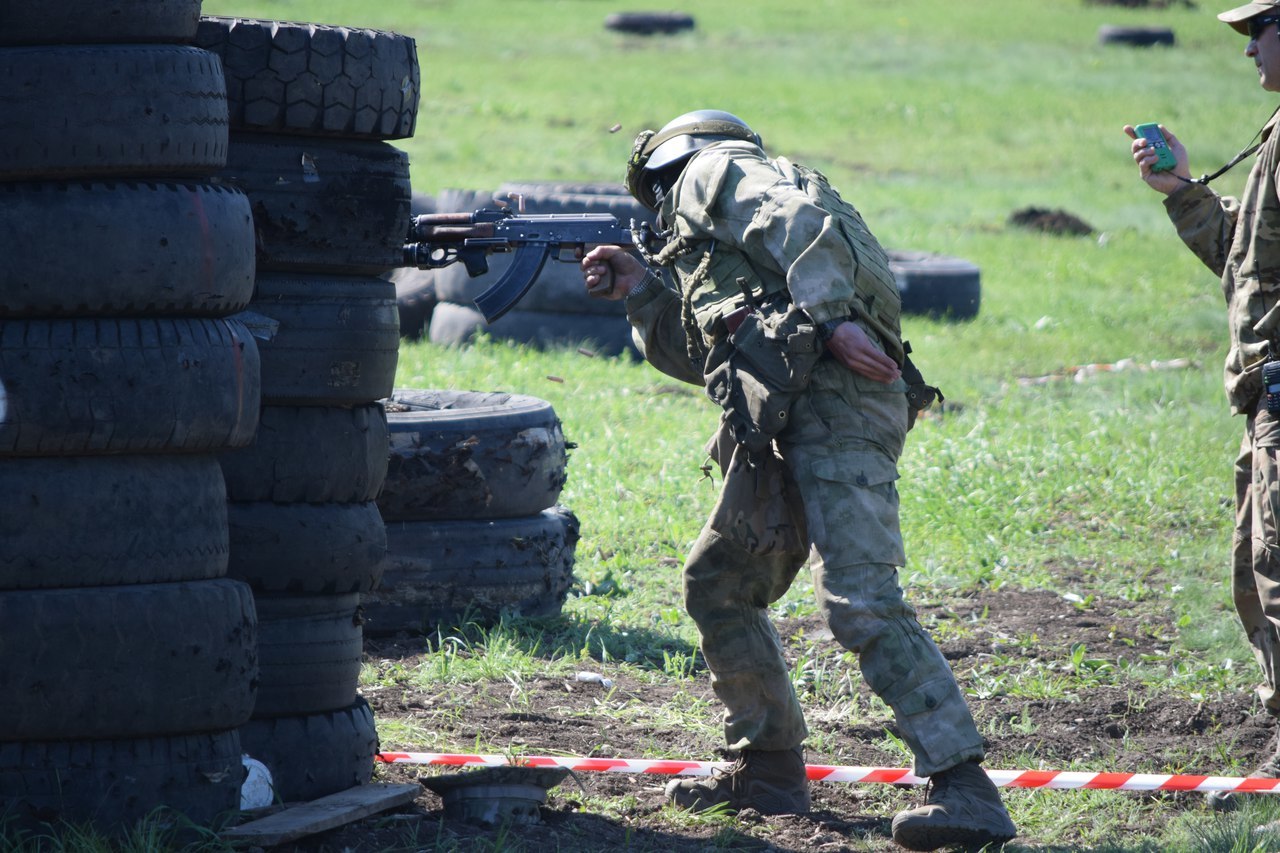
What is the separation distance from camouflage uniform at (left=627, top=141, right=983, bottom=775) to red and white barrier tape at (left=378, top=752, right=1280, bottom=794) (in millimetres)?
264

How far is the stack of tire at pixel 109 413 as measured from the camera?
358 cm

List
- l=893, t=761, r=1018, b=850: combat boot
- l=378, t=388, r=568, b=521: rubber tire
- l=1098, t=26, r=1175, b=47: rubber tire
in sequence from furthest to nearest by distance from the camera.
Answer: l=1098, t=26, r=1175, b=47: rubber tire → l=378, t=388, r=568, b=521: rubber tire → l=893, t=761, r=1018, b=850: combat boot

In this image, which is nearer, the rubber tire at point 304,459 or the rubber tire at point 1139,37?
the rubber tire at point 304,459

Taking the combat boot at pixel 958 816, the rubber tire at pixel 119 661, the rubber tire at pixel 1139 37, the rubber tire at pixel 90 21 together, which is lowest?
the combat boot at pixel 958 816

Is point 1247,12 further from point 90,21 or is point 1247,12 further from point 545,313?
point 545,313

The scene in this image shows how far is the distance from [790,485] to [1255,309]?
1571mm

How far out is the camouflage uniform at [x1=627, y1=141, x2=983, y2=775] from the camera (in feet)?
13.7

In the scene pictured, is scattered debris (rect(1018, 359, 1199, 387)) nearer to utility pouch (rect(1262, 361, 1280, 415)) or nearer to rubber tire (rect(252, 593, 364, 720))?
utility pouch (rect(1262, 361, 1280, 415))

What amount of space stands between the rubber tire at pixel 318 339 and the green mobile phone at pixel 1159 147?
8.32ft

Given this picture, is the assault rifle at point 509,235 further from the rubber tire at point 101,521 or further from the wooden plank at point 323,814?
the wooden plank at point 323,814

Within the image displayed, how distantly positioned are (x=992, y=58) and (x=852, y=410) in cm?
2788

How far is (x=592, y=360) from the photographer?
11.9 meters

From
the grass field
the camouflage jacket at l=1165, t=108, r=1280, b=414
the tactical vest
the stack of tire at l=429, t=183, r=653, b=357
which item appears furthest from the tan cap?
the stack of tire at l=429, t=183, r=653, b=357

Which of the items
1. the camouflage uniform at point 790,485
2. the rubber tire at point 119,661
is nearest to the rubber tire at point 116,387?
the rubber tire at point 119,661
